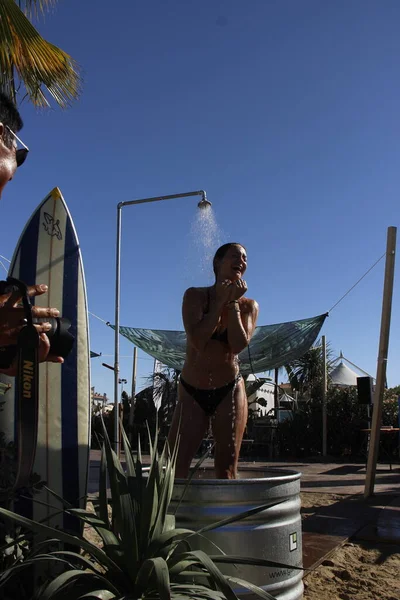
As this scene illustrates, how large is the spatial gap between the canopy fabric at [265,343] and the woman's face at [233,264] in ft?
26.8

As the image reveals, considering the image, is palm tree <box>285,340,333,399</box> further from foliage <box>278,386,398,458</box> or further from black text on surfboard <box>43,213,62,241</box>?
black text on surfboard <box>43,213,62,241</box>

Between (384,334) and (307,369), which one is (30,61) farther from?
(307,369)

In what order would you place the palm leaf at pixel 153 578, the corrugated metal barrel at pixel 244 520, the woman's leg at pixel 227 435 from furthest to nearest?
the woman's leg at pixel 227 435 → the corrugated metal barrel at pixel 244 520 → the palm leaf at pixel 153 578

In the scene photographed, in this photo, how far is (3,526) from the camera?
2262mm

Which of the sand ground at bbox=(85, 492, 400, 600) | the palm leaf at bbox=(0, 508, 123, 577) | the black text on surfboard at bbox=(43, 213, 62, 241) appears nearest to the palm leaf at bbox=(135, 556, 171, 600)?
the palm leaf at bbox=(0, 508, 123, 577)

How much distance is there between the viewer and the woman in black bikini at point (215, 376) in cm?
264

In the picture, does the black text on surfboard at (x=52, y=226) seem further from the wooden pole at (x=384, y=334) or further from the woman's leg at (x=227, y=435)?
the wooden pole at (x=384, y=334)

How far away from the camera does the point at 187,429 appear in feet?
8.86

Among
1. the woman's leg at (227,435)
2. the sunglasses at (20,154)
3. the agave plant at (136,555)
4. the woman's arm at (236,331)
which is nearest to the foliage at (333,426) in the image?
the woman's leg at (227,435)

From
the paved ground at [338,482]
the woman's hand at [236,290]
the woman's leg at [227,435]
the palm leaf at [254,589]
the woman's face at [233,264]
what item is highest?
the woman's face at [233,264]

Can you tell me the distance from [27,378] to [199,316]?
153 centimetres

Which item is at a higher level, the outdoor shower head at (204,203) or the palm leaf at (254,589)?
the outdoor shower head at (204,203)

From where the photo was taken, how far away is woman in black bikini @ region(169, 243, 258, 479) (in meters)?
2.64

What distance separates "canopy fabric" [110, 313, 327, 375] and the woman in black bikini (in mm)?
8202
